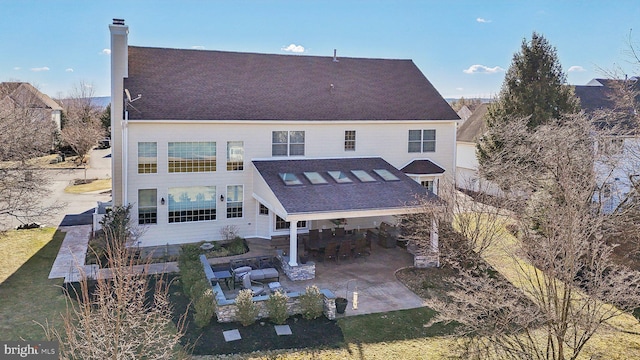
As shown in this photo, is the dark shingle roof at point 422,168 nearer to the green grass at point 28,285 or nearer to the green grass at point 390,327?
the green grass at point 390,327

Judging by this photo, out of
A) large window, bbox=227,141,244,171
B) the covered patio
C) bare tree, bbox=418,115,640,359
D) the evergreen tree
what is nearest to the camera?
bare tree, bbox=418,115,640,359

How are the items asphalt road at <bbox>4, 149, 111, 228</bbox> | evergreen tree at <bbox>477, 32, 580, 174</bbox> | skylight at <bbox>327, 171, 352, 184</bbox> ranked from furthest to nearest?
evergreen tree at <bbox>477, 32, 580, 174</bbox> → asphalt road at <bbox>4, 149, 111, 228</bbox> → skylight at <bbox>327, 171, 352, 184</bbox>

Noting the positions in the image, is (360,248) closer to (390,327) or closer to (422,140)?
(390,327)

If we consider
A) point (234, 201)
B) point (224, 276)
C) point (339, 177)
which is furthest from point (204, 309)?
point (339, 177)

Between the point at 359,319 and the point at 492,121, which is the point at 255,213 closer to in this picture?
the point at 359,319

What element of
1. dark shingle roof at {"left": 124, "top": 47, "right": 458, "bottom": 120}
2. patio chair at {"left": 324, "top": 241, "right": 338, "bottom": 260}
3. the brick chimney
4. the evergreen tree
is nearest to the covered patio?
patio chair at {"left": 324, "top": 241, "right": 338, "bottom": 260}

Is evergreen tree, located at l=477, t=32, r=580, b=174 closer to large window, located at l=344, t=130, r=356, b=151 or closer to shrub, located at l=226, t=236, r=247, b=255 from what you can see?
large window, located at l=344, t=130, r=356, b=151

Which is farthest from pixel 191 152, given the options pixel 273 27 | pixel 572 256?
pixel 572 256
